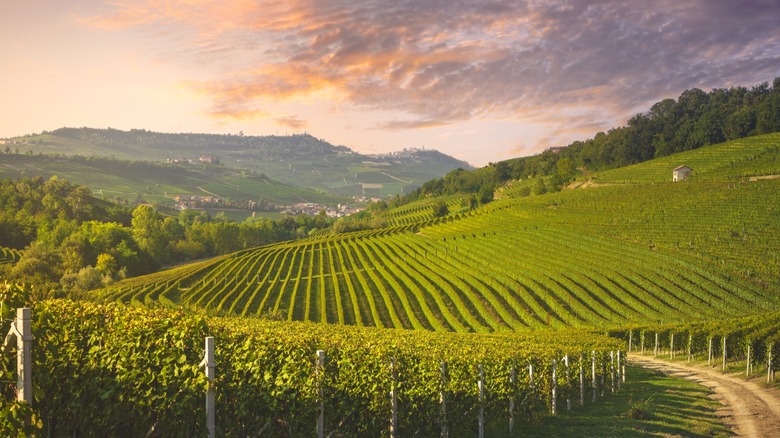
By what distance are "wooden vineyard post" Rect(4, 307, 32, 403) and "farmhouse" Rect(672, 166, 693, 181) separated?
11796 cm

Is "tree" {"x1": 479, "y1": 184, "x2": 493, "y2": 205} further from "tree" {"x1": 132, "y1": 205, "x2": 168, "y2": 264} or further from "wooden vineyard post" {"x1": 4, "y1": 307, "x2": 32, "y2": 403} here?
"wooden vineyard post" {"x1": 4, "y1": 307, "x2": 32, "y2": 403}

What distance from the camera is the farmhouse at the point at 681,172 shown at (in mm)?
106125

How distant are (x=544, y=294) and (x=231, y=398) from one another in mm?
56294

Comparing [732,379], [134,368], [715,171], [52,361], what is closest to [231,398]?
[134,368]

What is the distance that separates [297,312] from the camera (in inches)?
2409

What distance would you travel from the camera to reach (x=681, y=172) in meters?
107

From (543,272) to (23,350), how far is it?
64868mm

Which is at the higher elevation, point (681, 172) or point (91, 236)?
point (681, 172)

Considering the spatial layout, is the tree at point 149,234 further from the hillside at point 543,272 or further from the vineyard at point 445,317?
the vineyard at point 445,317

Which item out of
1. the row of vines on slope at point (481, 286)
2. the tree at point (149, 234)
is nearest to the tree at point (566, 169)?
the row of vines on slope at point (481, 286)

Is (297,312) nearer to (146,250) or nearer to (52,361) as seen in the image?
(52,361)

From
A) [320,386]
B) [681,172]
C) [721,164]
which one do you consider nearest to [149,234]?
[681,172]

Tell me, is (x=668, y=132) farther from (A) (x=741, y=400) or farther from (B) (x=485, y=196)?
(A) (x=741, y=400)

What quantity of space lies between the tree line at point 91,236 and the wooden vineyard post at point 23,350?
258 ft
